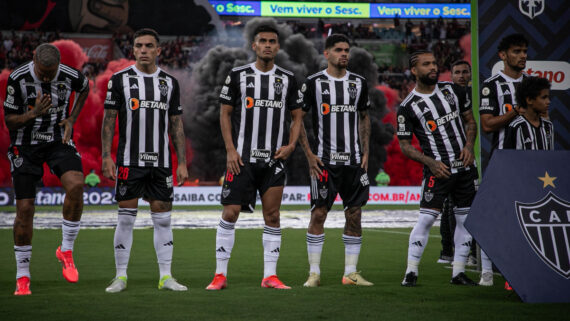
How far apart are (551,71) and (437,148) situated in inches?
86.1

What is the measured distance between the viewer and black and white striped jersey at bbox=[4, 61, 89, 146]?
6.94 metres

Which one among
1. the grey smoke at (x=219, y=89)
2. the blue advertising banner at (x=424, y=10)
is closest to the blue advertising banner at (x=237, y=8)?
the blue advertising banner at (x=424, y=10)

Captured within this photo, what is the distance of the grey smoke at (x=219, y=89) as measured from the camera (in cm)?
3628

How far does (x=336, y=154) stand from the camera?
7.24 m

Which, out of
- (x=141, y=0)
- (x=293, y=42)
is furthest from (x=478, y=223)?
(x=141, y=0)

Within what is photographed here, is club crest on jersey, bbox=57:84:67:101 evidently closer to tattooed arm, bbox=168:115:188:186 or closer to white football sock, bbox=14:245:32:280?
tattooed arm, bbox=168:115:188:186

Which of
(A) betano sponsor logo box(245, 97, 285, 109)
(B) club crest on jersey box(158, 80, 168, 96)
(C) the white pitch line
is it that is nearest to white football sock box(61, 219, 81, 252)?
(B) club crest on jersey box(158, 80, 168, 96)

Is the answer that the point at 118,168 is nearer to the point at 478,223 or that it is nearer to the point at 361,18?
the point at 478,223

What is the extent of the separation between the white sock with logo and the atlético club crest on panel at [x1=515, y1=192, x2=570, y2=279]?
233 centimetres

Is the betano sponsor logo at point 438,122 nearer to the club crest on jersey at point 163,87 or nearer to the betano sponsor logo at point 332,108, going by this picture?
the betano sponsor logo at point 332,108

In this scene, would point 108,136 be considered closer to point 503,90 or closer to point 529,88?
point 503,90

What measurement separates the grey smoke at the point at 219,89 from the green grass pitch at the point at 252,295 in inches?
983

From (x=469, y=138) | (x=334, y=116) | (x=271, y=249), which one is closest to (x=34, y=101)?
(x=271, y=249)

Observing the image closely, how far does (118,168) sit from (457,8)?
55461mm
